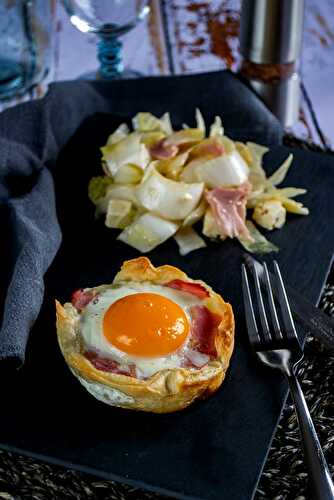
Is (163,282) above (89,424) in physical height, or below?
above

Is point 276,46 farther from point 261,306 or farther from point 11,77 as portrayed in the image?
point 261,306

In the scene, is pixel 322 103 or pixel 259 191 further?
pixel 322 103

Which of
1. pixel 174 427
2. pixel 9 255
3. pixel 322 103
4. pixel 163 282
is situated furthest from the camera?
pixel 322 103

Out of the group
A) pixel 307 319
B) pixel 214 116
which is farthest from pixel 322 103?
pixel 307 319

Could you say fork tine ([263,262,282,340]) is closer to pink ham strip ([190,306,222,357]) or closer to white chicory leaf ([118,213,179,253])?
pink ham strip ([190,306,222,357])

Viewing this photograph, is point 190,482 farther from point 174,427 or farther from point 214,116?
point 214,116

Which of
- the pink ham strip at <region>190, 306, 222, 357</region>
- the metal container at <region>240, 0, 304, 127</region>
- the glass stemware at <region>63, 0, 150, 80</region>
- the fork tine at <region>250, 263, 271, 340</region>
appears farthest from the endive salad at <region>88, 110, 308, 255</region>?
the glass stemware at <region>63, 0, 150, 80</region>

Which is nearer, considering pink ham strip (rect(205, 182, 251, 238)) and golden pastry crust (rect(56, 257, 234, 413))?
golden pastry crust (rect(56, 257, 234, 413))

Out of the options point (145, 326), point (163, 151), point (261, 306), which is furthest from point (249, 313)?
point (163, 151)
